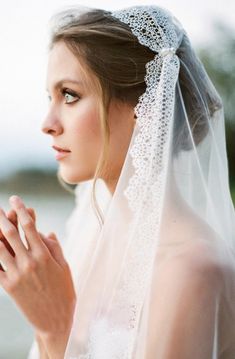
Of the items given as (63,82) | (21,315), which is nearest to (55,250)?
(63,82)

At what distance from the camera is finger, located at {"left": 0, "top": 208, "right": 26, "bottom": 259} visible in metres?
1.36

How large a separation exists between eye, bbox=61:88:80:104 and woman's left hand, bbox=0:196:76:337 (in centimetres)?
34

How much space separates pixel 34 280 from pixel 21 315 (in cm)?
405

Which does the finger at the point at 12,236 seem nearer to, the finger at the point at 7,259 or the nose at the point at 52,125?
the finger at the point at 7,259

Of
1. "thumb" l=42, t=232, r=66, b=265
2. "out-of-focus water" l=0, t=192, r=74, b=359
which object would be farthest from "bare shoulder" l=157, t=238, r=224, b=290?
"out-of-focus water" l=0, t=192, r=74, b=359

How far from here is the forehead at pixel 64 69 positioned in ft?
4.91

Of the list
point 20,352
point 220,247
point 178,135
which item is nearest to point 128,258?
point 220,247

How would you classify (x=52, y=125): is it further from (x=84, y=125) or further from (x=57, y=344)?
(x=57, y=344)

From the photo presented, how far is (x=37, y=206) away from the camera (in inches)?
285

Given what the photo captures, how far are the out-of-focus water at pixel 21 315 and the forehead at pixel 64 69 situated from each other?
140 cm

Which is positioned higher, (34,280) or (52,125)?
(52,125)

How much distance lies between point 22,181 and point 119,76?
5915 mm

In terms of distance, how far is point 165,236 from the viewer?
1.43 m

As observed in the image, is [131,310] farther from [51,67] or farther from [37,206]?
[37,206]
